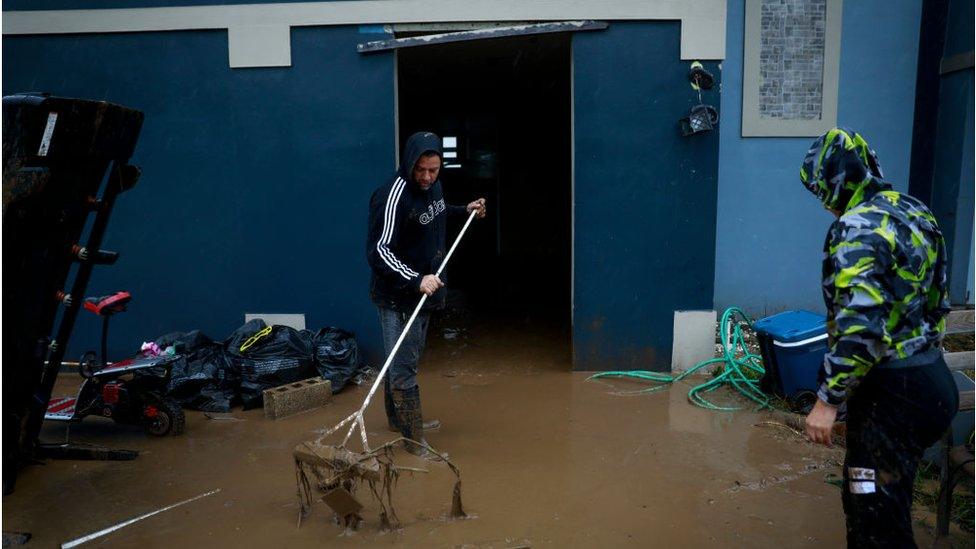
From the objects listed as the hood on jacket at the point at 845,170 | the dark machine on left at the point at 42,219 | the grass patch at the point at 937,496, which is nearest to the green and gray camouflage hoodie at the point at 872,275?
the hood on jacket at the point at 845,170

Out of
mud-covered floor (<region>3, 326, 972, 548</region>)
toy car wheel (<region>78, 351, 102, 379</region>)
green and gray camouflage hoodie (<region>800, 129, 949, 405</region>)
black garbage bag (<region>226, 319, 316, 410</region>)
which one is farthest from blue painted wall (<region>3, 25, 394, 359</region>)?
green and gray camouflage hoodie (<region>800, 129, 949, 405</region>)

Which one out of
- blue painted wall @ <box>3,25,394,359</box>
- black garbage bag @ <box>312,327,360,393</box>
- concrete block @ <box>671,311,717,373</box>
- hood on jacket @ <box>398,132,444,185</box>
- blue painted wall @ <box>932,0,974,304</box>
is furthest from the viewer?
blue painted wall @ <box>932,0,974,304</box>

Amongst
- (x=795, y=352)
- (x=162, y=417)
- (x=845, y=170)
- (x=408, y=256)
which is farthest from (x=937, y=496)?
(x=162, y=417)

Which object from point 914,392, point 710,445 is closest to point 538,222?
point 710,445

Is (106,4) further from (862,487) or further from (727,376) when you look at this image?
(862,487)

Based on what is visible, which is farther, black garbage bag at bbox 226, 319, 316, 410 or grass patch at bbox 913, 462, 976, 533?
black garbage bag at bbox 226, 319, 316, 410

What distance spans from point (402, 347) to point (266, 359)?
172cm

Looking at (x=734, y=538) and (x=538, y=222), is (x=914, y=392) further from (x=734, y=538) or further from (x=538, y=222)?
(x=538, y=222)

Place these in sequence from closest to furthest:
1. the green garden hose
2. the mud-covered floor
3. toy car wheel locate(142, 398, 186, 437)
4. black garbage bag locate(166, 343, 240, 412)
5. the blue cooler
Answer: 1. the mud-covered floor
2. toy car wheel locate(142, 398, 186, 437)
3. the blue cooler
4. black garbage bag locate(166, 343, 240, 412)
5. the green garden hose

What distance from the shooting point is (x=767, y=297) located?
307 inches

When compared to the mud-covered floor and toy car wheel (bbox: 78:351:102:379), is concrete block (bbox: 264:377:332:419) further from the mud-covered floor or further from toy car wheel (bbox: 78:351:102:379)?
toy car wheel (bbox: 78:351:102:379)

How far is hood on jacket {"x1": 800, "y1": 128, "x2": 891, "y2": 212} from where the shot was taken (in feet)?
8.80

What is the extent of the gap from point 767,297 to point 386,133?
14.0ft

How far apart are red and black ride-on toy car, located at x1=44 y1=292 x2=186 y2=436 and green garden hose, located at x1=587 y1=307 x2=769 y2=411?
130 inches
